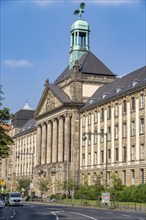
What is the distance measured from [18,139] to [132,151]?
7872cm

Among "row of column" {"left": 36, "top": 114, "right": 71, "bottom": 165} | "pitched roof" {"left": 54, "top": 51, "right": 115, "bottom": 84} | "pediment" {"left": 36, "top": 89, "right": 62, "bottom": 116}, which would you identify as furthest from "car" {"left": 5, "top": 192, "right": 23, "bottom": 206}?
"pitched roof" {"left": 54, "top": 51, "right": 115, "bottom": 84}

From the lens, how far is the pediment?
347 feet

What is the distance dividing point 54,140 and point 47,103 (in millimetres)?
10003

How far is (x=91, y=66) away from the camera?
106 m

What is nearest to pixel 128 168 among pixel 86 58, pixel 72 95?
pixel 72 95

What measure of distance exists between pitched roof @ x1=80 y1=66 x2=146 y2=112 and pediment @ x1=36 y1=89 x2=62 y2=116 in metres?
9.23

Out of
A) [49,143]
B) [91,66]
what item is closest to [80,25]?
[91,66]

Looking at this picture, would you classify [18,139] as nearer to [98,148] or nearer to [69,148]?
[69,148]

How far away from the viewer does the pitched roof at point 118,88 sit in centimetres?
7866

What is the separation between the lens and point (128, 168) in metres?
76.2

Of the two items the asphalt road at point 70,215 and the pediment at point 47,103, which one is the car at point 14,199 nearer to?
the asphalt road at point 70,215

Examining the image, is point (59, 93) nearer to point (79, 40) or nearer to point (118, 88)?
point (79, 40)

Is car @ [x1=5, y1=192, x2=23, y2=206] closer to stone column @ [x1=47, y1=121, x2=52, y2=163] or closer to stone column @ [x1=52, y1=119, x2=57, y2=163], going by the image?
stone column @ [x1=52, y1=119, x2=57, y2=163]

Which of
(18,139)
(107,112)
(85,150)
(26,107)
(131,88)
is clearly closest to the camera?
(131,88)
